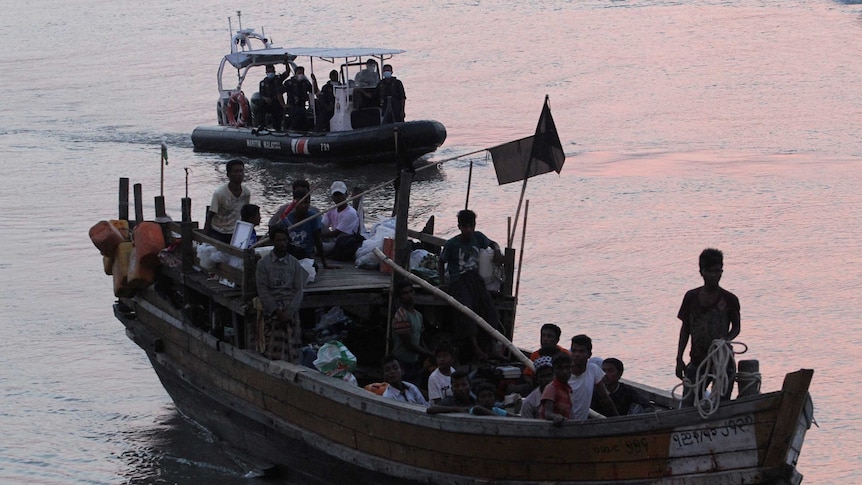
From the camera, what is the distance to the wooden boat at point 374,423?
666cm

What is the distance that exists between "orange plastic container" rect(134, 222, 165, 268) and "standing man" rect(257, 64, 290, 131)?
13551 mm

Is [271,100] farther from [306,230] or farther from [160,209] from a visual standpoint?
[306,230]

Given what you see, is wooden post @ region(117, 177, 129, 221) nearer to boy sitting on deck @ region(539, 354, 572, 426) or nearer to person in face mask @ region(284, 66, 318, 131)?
boy sitting on deck @ region(539, 354, 572, 426)

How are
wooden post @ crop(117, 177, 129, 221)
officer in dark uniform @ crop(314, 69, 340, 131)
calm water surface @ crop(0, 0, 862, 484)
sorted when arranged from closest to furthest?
1. wooden post @ crop(117, 177, 129, 221)
2. calm water surface @ crop(0, 0, 862, 484)
3. officer in dark uniform @ crop(314, 69, 340, 131)

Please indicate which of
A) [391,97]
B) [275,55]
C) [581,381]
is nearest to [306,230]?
[581,381]

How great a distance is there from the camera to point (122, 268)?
36.8 ft

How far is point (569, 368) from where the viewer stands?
734 cm

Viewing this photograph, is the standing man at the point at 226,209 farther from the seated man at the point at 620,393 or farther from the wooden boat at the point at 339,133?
the wooden boat at the point at 339,133

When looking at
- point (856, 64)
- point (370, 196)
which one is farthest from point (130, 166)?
point (856, 64)

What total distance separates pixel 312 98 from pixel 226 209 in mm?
→ 13705

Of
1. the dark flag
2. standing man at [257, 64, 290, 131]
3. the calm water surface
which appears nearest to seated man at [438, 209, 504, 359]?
the dark flag

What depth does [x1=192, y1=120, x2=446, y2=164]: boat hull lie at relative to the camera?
2297 cm

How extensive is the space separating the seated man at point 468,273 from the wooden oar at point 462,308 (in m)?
0.14

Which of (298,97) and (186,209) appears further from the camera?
(298,97)
